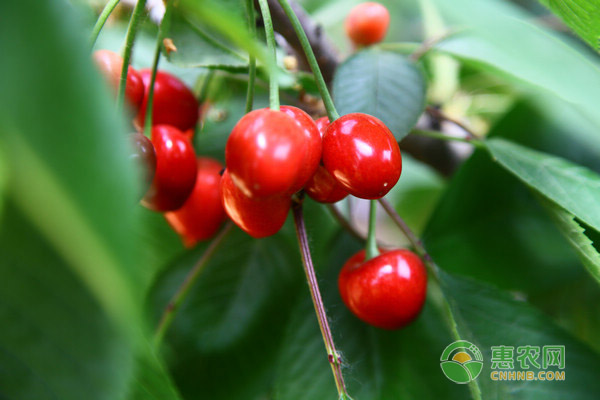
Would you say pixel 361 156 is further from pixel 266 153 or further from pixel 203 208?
pixel 203 208

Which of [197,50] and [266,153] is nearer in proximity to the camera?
[266,153]

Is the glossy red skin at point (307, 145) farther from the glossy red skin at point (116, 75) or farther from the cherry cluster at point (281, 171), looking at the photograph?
the glossy red skin at point (116, 75)

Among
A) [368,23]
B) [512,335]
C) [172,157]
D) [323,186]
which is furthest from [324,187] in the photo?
[368,23]

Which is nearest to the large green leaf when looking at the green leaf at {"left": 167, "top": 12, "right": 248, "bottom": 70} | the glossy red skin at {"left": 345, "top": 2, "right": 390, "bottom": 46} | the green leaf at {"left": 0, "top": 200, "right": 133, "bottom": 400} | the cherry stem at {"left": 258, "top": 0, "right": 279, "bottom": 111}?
the green leaf at {"left": 0, "top": 200, "right": 133, "bottom": 400}

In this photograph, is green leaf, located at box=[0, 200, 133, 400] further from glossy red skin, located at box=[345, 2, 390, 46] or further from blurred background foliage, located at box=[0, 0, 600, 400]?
glossy red skin, located at box=[345, 2, 390, 46]

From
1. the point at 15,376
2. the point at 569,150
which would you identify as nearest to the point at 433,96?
the point at 569,150

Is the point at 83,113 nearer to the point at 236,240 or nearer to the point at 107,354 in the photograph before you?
the point at 107,354
